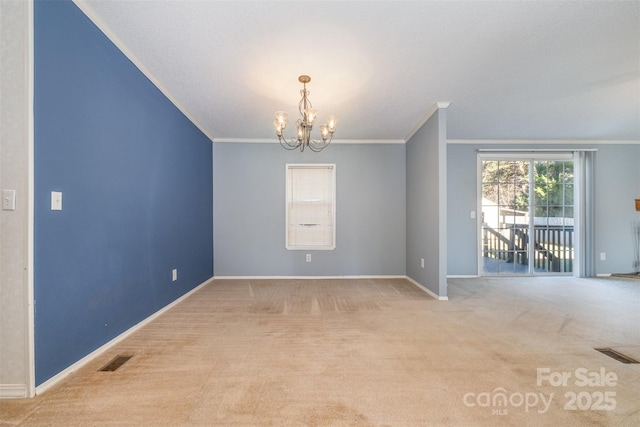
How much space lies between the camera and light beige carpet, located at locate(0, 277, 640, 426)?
133 centimetres

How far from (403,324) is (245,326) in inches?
59.2

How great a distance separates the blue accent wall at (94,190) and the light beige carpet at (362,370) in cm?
31

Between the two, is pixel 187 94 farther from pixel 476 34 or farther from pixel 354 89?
pixel 476 34

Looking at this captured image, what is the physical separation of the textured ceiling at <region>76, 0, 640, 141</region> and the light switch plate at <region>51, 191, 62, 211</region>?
1.27 m

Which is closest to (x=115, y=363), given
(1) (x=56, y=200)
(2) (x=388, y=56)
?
(1) (x=56, y=200)

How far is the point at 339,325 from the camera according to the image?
2.43 m

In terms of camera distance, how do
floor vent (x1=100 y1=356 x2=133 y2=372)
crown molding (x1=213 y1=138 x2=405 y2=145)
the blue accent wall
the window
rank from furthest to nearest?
1. the window
2. crown molding (x1=213 y1=138 x2=405 y2=145)
3. floor vent (x1=100 y1=356 x2=133 y2=372)
4. the blue accent wall

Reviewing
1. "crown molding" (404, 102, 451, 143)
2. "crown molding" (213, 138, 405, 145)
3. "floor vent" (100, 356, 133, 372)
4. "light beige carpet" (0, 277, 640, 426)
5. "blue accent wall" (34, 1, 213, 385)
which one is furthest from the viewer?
"crown molding" (213, 138, 405, 145)

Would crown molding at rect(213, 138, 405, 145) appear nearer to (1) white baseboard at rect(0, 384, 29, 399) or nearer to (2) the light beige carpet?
(2) the light beige carpet

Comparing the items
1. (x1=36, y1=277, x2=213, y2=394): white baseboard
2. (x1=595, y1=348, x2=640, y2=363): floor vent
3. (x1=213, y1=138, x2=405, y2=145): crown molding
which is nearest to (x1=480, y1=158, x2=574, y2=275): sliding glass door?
(x1=213, y1=138, x2=405, y2=145): crown molding

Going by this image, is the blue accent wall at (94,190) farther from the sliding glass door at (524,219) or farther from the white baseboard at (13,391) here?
the sliding glass door at (524,219)

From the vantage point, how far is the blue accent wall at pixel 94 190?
1.50m

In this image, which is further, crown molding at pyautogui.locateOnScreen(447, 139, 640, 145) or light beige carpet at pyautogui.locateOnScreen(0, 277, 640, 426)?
crown molding at pyautogui.locateOnScreen(447, 139, 640, 145)

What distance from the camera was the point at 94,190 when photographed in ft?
6.14
